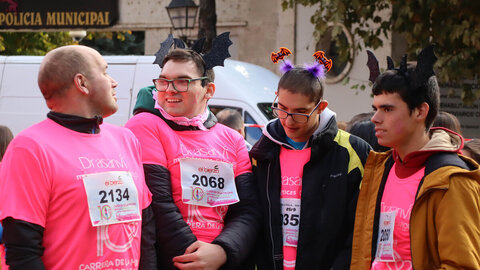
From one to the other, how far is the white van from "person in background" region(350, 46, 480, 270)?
263 inches

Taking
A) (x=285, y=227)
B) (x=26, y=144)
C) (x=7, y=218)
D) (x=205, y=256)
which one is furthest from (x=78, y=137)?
(x=285, y=227)

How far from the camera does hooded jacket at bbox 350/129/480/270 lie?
9.62 ft

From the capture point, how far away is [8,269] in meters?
2.85

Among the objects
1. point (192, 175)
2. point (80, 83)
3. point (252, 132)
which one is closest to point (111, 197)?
point (80, 83)

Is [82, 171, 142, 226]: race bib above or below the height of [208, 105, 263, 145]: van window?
above

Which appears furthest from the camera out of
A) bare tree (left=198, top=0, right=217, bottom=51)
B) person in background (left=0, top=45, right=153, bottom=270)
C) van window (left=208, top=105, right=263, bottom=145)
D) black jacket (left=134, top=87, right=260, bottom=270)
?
bare tree (left=198, top=0, right=217, bottom=51)

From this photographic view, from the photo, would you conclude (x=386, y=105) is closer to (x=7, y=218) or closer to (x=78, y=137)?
(x=78, y=137)

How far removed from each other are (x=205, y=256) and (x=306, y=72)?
1080mm

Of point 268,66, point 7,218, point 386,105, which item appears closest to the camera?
point 7,218

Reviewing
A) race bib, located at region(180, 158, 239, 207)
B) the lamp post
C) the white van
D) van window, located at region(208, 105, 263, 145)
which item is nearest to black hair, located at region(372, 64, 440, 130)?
race bib, located at region(180, 158, 239, 207)

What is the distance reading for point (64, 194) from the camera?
9.53 feet

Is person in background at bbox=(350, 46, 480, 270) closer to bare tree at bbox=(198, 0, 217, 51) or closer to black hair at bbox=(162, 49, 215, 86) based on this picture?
black hair at bbox=(162, 49, 215, 86)

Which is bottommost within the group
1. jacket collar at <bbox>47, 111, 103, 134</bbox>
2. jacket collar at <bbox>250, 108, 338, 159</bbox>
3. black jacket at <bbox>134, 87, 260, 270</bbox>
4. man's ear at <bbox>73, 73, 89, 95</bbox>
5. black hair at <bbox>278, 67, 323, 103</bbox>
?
black jacket at <bbox>134, 87, 260, 270</bbox>

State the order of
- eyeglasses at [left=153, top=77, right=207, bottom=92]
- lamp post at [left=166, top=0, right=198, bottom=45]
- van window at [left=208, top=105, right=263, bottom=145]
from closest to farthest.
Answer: eyeglasses at [left=153, top=77, right=207, bottom=92], van window at [left=208, top=105, right=263, bottom=145], lamp post at [left=166, top=0, right=198, bottom=45]
